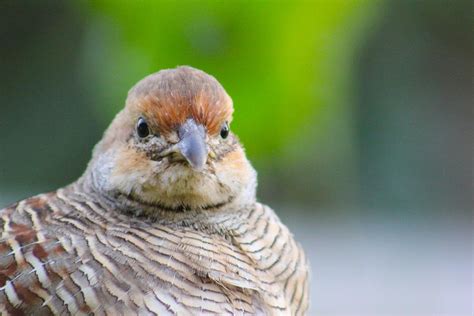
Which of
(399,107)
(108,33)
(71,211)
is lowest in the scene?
(71,211)

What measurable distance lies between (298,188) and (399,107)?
3.12 ft

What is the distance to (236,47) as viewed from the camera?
3.18 m

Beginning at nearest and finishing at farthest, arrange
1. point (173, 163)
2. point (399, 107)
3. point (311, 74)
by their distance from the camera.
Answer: point (173, 163), point (311, 74), point (399, 107)

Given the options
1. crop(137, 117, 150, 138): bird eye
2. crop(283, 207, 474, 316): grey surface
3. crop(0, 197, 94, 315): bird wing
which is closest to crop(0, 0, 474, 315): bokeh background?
crop(283, 207, 474, 316): grey surface

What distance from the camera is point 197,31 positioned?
3141mm

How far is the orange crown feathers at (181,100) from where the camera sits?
2.78m

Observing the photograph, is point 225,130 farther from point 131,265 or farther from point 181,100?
point 131,265

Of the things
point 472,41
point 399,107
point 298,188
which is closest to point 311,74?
point 298,188

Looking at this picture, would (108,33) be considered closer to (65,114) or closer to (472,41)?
(65,114)

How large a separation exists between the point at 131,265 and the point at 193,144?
1.24ft

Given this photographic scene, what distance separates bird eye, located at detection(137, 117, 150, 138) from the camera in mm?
2842

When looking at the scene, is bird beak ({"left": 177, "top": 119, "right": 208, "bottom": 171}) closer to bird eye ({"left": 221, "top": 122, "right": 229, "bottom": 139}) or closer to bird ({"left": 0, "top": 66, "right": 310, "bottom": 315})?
bird ({"left": 0, "top": 66, "right": 310, "bottom": 315})

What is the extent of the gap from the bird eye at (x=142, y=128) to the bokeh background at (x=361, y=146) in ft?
2.44

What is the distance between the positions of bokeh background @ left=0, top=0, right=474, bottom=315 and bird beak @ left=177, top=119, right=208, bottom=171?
32.5 inches
